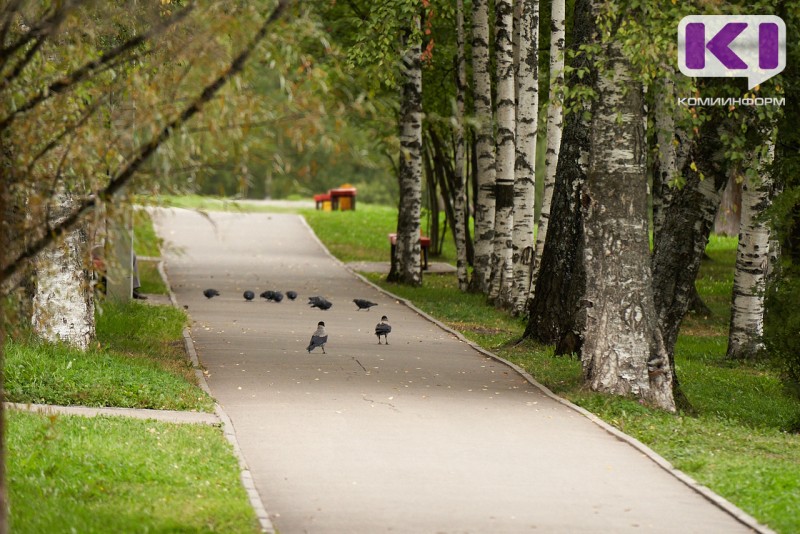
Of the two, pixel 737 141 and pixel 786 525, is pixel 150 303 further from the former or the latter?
pixel 786 525

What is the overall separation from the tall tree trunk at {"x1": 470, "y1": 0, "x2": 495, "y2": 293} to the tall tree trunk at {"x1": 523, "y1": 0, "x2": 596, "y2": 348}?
743 cm

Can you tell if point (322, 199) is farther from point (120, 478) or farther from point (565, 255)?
point (120, 478)

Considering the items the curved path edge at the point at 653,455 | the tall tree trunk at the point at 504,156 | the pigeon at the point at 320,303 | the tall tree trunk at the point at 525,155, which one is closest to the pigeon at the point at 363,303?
the pigeon at the point at 320,303

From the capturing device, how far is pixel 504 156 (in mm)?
27328

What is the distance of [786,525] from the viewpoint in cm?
979

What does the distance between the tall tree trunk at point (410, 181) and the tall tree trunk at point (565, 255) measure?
354 inches

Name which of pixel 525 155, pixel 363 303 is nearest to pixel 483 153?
pixel 525 155

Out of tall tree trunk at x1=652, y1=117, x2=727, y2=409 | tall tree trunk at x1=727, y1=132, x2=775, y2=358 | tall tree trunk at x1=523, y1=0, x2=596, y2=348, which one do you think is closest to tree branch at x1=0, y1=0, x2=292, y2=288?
tall tree trunk at x1=652, y1=117, x2=727, y2=409

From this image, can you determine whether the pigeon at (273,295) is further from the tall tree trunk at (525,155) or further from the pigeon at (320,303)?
the tall tree trunk at (525,155)

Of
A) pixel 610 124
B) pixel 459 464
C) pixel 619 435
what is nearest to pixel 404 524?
pixel 459 464

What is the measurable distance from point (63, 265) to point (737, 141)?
27.6 ft

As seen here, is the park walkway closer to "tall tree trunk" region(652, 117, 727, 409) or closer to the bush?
"tall tree trunk" region(652, 117, 727, 409)

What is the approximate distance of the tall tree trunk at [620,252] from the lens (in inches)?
615

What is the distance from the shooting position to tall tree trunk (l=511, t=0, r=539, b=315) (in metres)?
25.4
